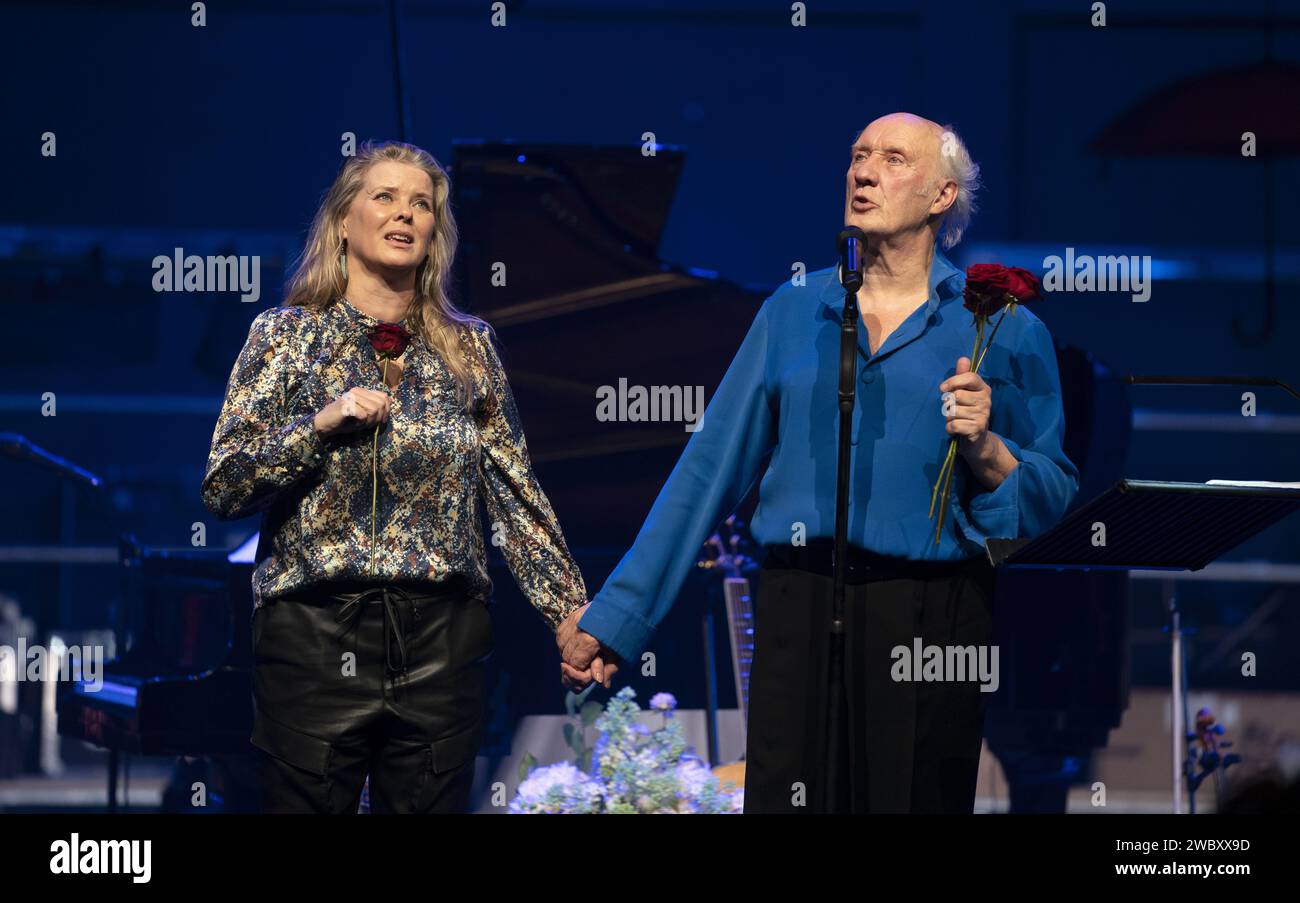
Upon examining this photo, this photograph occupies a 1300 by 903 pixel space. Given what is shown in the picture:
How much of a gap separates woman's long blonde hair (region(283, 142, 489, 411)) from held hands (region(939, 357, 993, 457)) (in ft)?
2.66

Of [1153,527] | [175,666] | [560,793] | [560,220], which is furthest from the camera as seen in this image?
[560,220]

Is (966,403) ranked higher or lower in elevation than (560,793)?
higher

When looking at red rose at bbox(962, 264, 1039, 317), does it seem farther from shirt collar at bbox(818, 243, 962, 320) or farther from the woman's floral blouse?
the woman's floral blouse

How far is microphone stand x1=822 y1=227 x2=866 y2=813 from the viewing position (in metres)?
2.52

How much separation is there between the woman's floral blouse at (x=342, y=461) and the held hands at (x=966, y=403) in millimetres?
770

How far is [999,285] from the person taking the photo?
2627mm

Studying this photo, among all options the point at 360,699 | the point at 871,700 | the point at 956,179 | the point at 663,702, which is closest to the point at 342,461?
the point at 360,699

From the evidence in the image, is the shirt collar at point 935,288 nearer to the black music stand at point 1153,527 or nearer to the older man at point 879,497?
the older man at point 879,497

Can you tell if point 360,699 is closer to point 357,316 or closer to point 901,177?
point 357,316

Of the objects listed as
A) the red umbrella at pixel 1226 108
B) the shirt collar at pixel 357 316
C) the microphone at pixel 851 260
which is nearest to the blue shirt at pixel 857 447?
the microphone at pixel 851 260

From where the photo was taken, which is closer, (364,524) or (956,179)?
(364,524)

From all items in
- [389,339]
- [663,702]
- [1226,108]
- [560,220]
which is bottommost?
[663,702]

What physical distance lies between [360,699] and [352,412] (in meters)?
0.45

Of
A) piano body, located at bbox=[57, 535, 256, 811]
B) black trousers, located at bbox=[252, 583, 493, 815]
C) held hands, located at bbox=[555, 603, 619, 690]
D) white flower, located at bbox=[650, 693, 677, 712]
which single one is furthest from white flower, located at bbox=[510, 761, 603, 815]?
black trousers, located at bbox=[252, 583, 493, 815]
